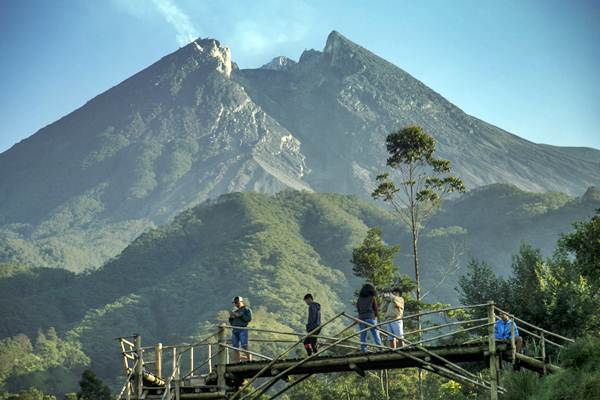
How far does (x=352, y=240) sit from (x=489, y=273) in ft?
514

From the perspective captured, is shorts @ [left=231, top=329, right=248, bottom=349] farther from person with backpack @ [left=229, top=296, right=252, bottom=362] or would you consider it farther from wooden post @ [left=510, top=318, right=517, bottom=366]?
wooden post @ [left=510, top=318, right=517, bottom=366]

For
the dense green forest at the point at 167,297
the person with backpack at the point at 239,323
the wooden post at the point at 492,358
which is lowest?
the wooden post at the point at 492,358

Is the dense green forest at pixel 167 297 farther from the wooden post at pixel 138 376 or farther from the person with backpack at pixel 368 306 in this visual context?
the person with backpack at pixel 368 306

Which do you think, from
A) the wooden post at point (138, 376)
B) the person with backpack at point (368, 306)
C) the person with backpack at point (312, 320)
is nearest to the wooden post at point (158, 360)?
the wooden post at point (138, 376)

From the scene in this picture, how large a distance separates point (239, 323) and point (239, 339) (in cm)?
56

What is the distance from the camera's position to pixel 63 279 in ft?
654

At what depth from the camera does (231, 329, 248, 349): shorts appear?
17969 millimetres

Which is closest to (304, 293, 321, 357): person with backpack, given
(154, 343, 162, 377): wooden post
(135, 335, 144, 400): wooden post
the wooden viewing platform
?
the wooden viewing platform

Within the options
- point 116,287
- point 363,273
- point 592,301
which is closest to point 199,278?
point 116,287

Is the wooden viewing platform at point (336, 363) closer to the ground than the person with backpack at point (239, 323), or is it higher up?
closer to the ground

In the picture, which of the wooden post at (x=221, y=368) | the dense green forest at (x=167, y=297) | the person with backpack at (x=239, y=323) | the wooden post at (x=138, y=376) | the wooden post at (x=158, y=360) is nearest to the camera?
the wooden post at (x=221, y=368)

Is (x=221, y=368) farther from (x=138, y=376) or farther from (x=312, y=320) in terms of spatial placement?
(x=312, y=320)

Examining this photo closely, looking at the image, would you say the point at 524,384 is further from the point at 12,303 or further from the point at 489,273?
the point at 12,303

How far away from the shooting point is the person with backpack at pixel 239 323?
Answer: 17.7 m
